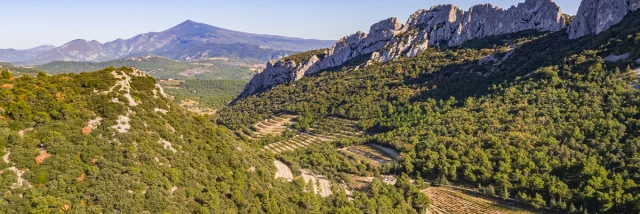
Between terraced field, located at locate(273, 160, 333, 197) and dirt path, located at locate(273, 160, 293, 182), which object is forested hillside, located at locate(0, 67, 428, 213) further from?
dirt path, located at locate(273, 160, 293, 182)

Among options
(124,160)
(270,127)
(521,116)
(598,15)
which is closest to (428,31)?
(598,15)

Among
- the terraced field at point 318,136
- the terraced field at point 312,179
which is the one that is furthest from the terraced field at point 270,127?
the terraced field at point 312,179

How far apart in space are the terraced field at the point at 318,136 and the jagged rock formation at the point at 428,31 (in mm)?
61592

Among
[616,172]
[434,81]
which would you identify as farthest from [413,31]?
[616,172]

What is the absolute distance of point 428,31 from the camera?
6619 inches

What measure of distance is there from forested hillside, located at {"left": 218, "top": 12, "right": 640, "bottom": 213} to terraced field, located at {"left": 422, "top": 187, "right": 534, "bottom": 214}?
92.2 inches

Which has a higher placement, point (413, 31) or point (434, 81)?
point (413, 31)

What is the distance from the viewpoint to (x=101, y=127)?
124 ft

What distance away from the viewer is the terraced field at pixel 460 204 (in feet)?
177

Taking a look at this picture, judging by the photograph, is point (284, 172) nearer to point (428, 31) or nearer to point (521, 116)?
point (521, 116)

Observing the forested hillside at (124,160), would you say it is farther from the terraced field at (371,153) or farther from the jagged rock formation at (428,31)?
the jagged rock formation at (428,31)

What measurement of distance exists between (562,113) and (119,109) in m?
81.2

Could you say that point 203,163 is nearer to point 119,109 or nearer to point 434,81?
point 119,109

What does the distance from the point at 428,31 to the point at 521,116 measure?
102 metres
